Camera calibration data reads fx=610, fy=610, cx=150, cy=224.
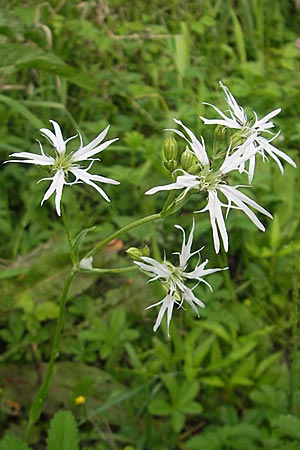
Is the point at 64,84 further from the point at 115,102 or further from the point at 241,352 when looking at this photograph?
the point at 241,352

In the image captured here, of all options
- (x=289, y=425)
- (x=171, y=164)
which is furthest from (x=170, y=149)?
(x=289, y=425)

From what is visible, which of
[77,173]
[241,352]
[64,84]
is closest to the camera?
[77,173]

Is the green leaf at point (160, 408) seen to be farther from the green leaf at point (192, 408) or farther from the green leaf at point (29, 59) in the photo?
the green leaf at point (29, 59)

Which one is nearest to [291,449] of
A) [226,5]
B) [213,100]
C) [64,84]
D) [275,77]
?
[213,100]

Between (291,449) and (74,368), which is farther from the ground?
(291,449)

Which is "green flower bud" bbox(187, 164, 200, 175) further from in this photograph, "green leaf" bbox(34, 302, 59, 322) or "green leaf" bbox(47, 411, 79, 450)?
"green leaf" bbox(34, 302, 59, 322)

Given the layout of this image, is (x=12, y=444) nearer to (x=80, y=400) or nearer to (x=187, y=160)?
(x=80, y=400)

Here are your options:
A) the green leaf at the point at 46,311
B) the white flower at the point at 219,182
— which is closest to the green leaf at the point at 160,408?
the green leaf at the point at 46,311

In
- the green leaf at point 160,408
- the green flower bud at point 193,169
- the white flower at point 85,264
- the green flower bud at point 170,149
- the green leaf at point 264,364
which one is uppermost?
the green flower bud at point 170,149

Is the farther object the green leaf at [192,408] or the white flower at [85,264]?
the green leaf at [192,408]
